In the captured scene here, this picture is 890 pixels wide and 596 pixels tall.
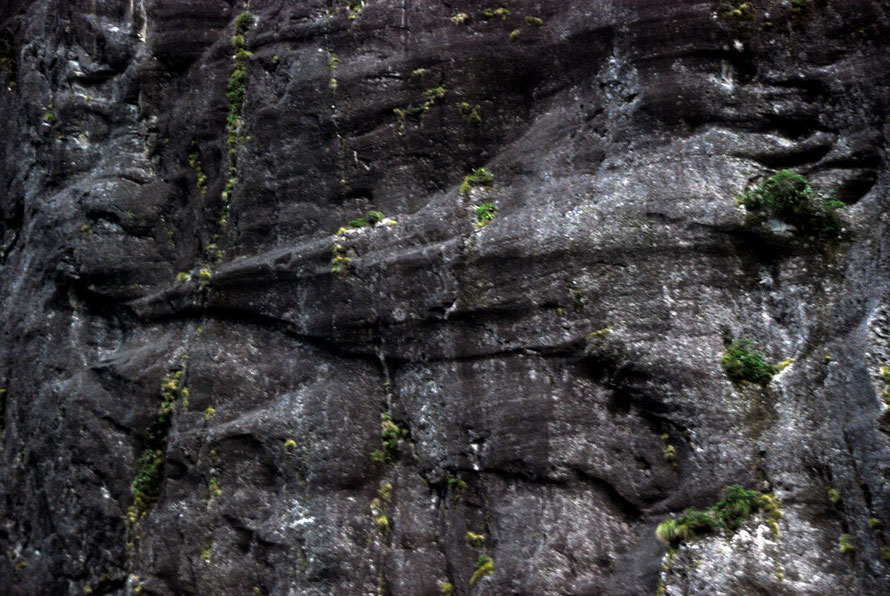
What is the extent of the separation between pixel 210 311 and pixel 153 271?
152 centimetres

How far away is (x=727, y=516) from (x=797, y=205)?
11.5 feet

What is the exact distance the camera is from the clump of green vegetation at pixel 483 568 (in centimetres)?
865

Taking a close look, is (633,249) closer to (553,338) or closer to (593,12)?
(553,338)

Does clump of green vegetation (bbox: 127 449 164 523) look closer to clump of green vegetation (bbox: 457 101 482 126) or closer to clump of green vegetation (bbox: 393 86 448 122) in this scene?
clump of green vegetation (bbox: 393 86 448 122)

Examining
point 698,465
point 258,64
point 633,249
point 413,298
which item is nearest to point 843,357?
point 698,465

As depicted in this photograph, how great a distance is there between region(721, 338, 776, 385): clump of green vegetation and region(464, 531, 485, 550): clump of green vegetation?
3.22 metres

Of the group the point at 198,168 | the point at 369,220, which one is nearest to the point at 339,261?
the point at 369,220

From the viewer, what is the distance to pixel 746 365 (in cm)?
840

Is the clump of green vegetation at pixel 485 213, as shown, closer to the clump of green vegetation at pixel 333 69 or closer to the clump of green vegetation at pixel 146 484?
the clump of green vegetation at pixel 333 69

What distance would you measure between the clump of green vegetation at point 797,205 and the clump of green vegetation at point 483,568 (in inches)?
189

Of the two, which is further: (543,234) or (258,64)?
(258,64)

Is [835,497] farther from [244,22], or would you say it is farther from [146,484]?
[244,22]

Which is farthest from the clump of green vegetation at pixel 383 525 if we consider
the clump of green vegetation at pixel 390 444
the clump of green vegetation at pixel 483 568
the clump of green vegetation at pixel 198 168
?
the clump of green vegetation at pixel 198 168

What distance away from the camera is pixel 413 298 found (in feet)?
32.6
